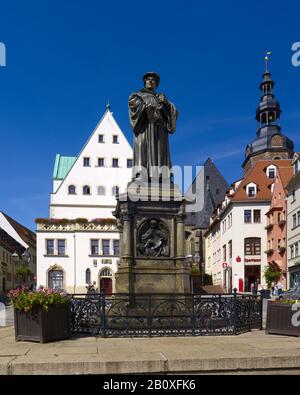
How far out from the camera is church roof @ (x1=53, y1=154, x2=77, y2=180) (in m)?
58.7

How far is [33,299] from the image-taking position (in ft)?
28.5

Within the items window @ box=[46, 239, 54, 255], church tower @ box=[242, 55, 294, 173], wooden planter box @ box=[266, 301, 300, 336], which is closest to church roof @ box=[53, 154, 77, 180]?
window @ box=[46, 239, 54, 255]

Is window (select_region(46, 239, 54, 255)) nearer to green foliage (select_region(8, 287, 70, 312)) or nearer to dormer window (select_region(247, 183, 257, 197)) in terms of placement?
dormer window (select_region(247, 183, 257, 197))

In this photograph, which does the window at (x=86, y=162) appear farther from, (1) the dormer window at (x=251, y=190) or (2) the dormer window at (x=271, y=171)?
(2) the dormer window at (x=271, y=171)

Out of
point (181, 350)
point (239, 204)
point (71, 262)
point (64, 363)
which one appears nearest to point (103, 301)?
point (181, 350)

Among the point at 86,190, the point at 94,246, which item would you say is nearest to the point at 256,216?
the point at 94,246

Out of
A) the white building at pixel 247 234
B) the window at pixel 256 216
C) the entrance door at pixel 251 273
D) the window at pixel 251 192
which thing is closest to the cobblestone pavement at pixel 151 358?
the white building at pixel 247 234

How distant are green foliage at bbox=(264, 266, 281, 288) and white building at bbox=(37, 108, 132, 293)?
15.5 meters

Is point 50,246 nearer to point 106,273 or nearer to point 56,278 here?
point 56,278

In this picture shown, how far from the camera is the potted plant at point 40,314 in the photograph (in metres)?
8.70

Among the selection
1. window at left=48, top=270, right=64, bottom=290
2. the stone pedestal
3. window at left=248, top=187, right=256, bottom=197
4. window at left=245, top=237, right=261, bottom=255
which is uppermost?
window at left=248, top=187, right=256, bottom=197

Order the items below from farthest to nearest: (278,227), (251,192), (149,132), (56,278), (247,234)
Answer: (251,192), (247,234), (56,278), (278,227), (149,132)

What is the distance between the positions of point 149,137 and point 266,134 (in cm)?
6894

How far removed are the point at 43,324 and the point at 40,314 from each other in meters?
0.23
